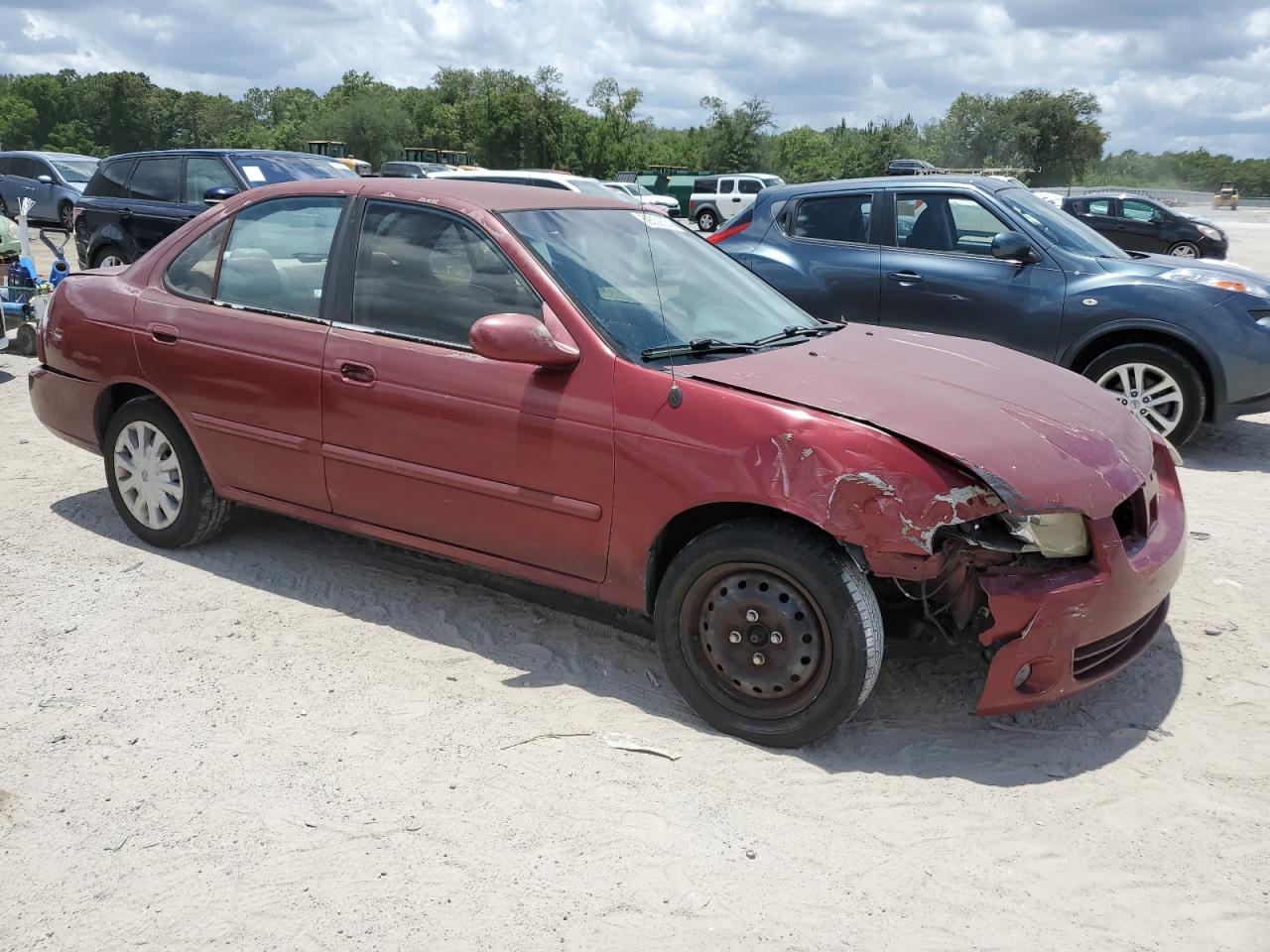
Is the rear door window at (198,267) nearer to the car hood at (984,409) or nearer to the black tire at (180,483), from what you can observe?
the black tire at (180,483)

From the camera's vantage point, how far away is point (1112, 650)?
11.7 feet

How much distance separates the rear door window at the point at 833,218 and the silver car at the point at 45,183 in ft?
58.9

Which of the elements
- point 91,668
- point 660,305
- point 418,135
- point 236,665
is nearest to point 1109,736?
point 660,305

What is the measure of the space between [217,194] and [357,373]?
773 centimetres

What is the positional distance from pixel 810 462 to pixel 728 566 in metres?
0.45

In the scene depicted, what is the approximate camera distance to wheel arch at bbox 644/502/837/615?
3.47 meters

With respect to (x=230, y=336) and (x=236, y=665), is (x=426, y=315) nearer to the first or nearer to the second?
(x=230, y=336)

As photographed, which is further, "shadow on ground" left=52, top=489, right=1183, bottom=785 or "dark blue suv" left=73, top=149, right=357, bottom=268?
"dark blue suv" left=73, top=149, right=357, bottom=268

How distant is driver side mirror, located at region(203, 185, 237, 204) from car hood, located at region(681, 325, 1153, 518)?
846 cm

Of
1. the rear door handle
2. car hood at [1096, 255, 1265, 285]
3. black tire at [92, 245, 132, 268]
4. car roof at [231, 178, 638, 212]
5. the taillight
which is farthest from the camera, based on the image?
black tire at [92, 245, 132, 268]

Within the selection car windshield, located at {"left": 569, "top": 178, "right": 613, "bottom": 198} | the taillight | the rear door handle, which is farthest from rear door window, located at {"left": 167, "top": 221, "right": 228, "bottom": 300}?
car windshield, located at {"left": 569, "top": 178, "right": 613, "bottom": 198}

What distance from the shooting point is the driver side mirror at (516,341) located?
3633mm

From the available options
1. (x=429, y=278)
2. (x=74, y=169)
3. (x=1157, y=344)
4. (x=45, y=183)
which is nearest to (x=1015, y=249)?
(x=1157, y=344)

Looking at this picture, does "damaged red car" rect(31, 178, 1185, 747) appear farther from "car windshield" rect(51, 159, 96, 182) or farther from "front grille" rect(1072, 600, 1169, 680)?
"car windshield" rect(51, 159, 96, 182)
